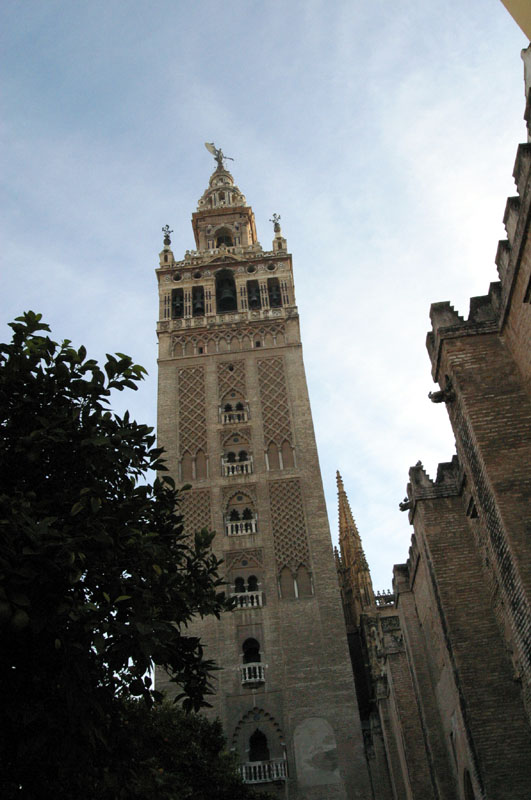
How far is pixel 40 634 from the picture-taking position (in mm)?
5840

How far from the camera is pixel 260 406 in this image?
3003cm

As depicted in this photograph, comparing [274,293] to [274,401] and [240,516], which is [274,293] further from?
[240,516]

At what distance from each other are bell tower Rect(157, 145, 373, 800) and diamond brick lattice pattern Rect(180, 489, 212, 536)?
0.15 ft

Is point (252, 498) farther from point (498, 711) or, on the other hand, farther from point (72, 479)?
point (72, 479)

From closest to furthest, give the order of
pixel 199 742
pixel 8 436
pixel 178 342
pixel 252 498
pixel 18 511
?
pixel 18 511
pixel 8 436
pixel 199 742
pixel 252 498
pixel 178 342

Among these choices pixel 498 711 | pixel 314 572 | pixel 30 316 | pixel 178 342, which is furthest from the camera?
pixel 178 342

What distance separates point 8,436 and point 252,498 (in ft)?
68.1

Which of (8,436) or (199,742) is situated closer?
(8,436)

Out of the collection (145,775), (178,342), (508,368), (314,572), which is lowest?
(145,775)

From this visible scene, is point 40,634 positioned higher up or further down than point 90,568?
further down

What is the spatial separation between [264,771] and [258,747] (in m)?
1.15

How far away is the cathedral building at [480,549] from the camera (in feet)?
25.4

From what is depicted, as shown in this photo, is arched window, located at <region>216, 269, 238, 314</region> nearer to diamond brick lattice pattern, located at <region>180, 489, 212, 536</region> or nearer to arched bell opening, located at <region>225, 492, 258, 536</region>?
diamond brick lattice pattern, located at <region>180, 489, 212, 536</region>

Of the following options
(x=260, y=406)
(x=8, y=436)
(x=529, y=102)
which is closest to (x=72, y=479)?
(x=8, y=436)
